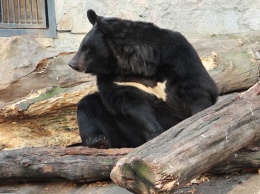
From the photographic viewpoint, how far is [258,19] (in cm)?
609

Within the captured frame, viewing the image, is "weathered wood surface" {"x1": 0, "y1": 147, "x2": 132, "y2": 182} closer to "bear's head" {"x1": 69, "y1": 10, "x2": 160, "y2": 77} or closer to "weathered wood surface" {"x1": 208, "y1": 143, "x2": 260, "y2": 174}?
"weathered wood surface" {"x1": 208, "y1": 143, "x2": 260, "y2": 174}

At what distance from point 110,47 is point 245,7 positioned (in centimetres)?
255

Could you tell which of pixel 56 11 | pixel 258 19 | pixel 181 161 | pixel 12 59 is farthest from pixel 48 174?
pixel 258 19

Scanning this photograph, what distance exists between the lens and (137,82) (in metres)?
4.11

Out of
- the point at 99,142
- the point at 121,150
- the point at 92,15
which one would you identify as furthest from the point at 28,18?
the point at 121,150

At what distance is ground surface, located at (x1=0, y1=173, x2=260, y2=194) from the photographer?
337 cm

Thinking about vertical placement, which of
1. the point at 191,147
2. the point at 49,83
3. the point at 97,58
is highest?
the point at 97,58

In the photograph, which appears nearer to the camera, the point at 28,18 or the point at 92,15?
the point at 92,15

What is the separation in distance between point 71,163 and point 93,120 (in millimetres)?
581

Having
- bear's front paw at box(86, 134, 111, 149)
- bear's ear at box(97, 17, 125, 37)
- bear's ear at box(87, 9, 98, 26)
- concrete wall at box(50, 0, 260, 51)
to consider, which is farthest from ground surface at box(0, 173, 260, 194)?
concrete wall at box(50, 0, 260, 51)

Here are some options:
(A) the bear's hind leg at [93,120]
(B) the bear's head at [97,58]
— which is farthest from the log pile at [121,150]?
(B) the bear's head at [97,58]

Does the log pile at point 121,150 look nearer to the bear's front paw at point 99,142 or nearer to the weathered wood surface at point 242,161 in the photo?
the weathered wood surface at point 242,161

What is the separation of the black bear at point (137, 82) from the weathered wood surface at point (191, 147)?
23.6 inches

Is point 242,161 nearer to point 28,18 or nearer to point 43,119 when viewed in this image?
point 43,119
